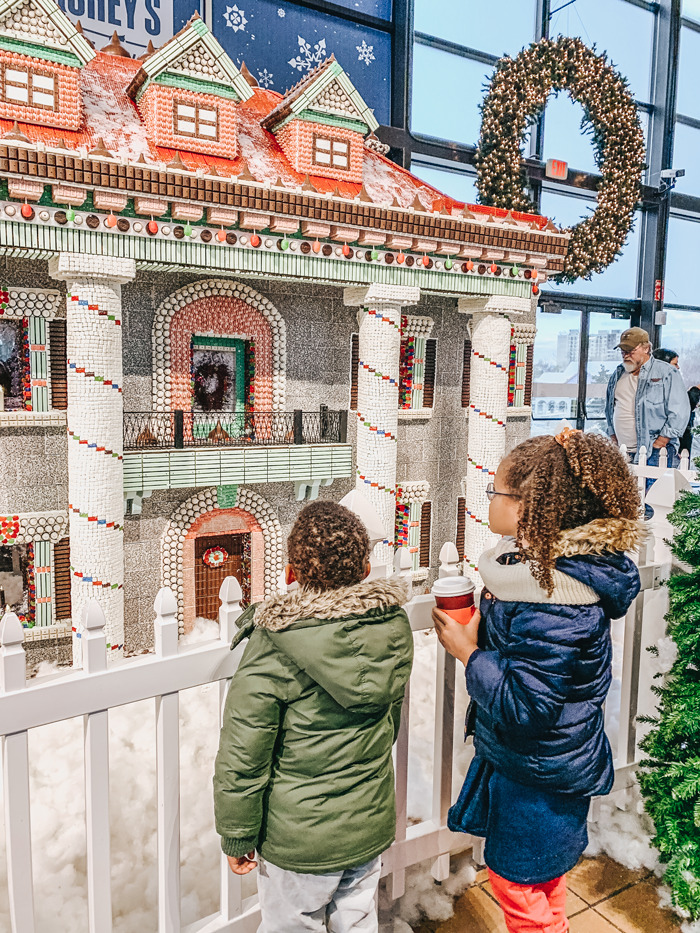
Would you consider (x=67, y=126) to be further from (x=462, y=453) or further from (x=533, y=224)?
(x=462, y=453)

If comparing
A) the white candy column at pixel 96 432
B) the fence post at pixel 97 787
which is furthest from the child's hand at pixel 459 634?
the white candy column at pixel 96 432

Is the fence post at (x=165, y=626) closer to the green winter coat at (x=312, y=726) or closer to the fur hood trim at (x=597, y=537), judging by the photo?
the green winter coat at (x=312, y=726)

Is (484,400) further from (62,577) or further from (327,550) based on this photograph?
(327,550)

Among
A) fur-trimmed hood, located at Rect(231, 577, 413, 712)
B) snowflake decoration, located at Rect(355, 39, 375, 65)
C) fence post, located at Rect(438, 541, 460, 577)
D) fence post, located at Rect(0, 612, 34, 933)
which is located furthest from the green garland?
snowflake decoration, located at Rect(355, 39, 375, 65)

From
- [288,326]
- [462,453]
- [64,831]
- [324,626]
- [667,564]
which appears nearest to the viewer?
[324,626]

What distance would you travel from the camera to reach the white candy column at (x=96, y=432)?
365 centimetres

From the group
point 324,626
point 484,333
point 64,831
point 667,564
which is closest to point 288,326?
point 484,333

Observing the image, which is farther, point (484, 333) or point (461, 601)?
point (484, 333)

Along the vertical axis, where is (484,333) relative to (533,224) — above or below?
below

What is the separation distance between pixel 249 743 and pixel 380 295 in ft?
11.6

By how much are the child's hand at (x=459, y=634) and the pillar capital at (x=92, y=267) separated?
280 cm

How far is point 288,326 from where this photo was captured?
465 centimetres

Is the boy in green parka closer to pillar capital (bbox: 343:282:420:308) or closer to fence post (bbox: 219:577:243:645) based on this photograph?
fence post (bbox: 219:577:243:645)

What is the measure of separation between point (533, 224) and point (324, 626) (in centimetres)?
443
